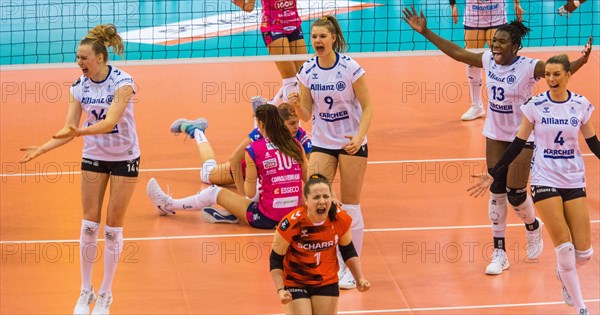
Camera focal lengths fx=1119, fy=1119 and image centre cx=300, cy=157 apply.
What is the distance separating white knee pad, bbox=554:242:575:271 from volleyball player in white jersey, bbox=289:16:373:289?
1.70 m

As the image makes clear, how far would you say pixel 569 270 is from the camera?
8.46 meters

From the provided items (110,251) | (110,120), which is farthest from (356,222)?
(110,120)

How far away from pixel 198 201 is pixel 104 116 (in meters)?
2.60

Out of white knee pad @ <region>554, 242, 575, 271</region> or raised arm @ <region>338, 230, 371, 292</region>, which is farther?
white knee pad @ <region>554, 242, 575, 271</region>

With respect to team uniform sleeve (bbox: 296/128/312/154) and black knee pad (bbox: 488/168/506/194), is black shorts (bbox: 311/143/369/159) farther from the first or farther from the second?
team uniform sleeve (bbox: 296/128/312/154)

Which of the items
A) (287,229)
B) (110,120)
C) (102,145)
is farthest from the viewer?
(102,145)

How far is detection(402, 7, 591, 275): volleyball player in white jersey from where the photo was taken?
917 centimetres

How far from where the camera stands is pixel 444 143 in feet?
43.5

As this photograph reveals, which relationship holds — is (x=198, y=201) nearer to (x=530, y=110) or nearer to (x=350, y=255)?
(x=350, y=255)

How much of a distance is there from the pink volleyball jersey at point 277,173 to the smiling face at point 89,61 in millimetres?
2233

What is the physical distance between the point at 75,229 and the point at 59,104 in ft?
14.8

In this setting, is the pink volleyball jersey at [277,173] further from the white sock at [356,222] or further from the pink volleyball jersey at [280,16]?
the pink volleyball jersey at [280,16]

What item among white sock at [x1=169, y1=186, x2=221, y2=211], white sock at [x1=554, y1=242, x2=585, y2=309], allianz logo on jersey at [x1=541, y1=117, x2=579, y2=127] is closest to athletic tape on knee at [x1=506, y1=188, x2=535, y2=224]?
white sock at [x1=554, y1=242, x2=585, y2=309]

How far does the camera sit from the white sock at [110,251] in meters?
8.73
